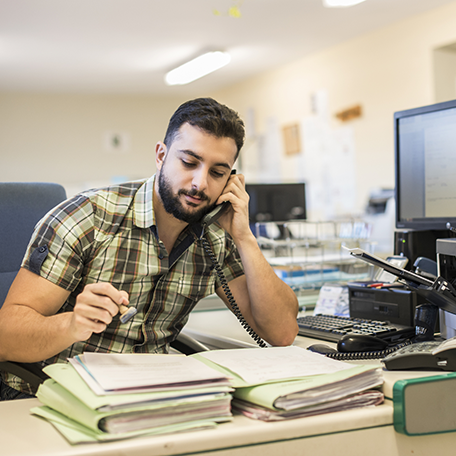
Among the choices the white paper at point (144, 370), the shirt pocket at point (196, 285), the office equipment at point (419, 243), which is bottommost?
the white paper at point (144, 370)

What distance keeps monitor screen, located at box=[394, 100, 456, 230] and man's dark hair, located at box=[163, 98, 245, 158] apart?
491 millimetres

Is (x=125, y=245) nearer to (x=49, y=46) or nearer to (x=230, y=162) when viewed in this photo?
(x=230, y=162)

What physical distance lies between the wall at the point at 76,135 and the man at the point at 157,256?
5955mm

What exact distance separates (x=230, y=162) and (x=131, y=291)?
14.7 inches

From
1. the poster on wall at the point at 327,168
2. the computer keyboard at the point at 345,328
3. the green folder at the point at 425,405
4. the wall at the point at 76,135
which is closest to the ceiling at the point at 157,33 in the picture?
the wall at the point at 76,135

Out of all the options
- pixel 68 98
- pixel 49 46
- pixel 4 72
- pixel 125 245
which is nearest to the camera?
pixel 125 245

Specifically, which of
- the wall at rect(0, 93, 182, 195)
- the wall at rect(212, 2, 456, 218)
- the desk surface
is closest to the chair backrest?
the desk surface

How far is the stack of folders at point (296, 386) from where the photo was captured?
751 millimetres

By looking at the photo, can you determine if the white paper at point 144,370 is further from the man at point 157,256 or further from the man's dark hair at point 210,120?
the man's dark hair at point 210,120

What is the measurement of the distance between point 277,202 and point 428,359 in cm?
154

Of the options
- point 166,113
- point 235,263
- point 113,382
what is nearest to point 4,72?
point 166,113

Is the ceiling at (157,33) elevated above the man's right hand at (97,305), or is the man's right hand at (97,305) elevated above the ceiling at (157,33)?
the ceiling at (157,33)

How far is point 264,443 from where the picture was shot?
0.72m

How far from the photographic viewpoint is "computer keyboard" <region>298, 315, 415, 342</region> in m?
1.16
